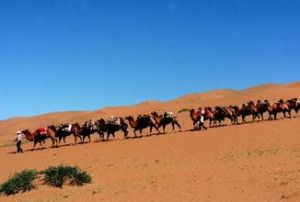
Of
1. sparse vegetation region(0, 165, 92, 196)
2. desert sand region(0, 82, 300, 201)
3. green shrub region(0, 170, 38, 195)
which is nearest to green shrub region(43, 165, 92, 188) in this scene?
sparse vegetation region(0, 165, 92, 196)

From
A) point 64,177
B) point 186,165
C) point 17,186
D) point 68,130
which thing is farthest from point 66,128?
point 17,186

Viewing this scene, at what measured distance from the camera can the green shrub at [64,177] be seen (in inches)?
919

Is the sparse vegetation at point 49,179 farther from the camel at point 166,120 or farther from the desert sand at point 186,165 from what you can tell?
the camel at point 166,120

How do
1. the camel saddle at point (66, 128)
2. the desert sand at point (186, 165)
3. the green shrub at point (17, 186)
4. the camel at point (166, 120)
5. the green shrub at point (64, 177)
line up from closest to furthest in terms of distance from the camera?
the desert sand at point (186, 165) → the green shrub at point (17, 186) → the green shrub at point (64, 177) → the camel at point (166, 120) → the camel saddle at point (66, 128)

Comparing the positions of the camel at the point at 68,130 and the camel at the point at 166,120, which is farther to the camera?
the camel at the point at 68,130

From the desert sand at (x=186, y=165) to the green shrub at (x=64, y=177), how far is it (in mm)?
435

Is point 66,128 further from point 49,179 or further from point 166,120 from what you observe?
point 49,179

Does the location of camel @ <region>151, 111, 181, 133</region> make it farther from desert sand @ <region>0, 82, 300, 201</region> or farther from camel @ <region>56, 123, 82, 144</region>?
camel @ <region>56, 123, 82, 144</region>

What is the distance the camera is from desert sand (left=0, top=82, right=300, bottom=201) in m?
18.9

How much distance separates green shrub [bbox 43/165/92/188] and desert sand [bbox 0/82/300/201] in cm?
44

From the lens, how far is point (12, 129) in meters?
97.5

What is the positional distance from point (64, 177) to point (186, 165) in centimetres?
541

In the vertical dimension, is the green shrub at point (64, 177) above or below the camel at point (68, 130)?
below

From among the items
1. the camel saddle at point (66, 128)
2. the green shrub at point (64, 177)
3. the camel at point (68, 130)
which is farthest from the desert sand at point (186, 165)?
the camel saddle at point (66, 128)
